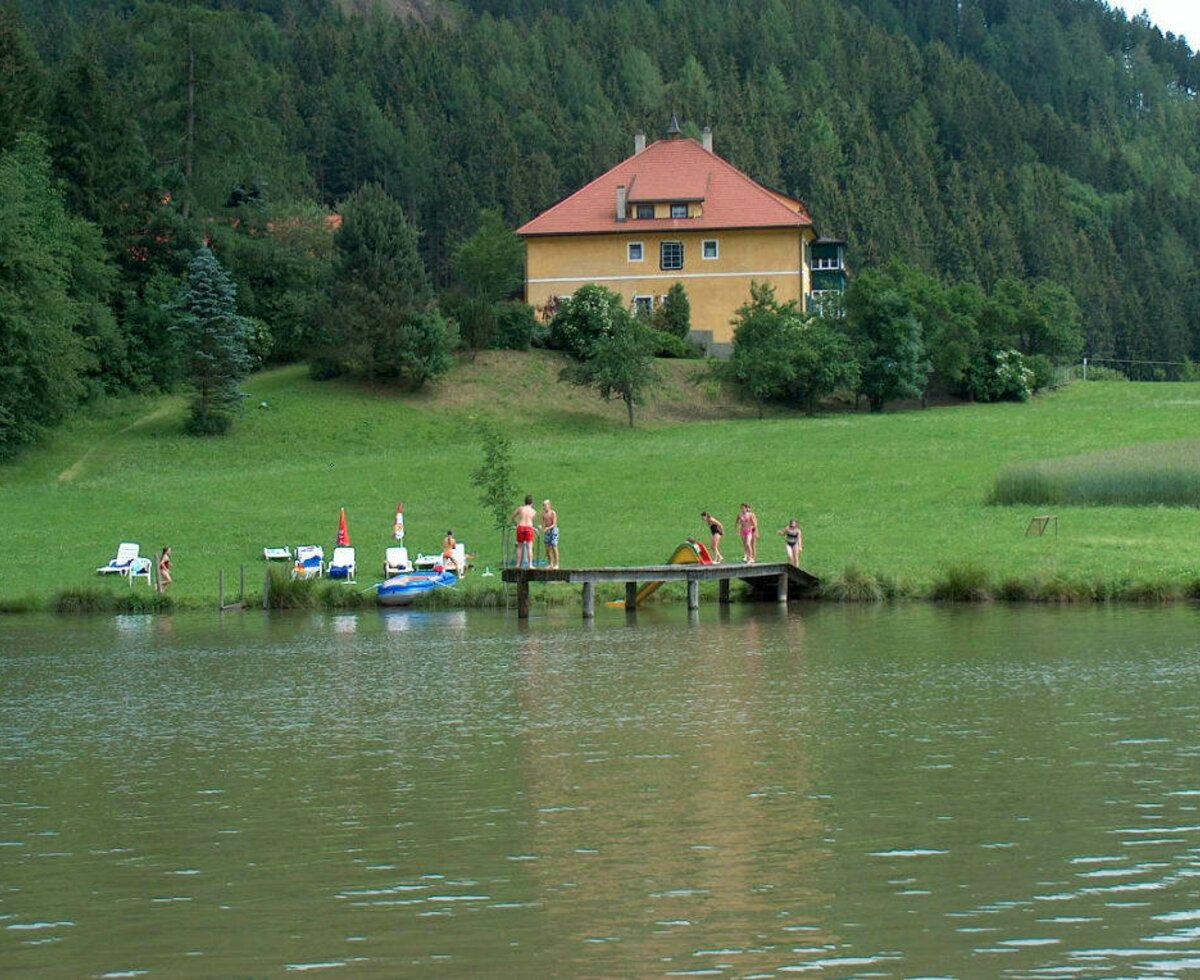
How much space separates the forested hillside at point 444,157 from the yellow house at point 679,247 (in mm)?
12126

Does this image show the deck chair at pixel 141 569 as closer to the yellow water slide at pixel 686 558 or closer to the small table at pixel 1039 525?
the yellow water slide at pixel 686 558

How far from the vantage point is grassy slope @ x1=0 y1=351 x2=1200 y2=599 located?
44.7 metres

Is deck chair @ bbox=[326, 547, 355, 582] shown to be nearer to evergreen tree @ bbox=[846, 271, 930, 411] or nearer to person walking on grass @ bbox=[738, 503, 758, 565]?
person walking on grass @ bbox=[738, 503, 758, 565]

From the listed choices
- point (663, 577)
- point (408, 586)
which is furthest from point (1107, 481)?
point (408, 586)

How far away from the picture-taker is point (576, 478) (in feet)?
190

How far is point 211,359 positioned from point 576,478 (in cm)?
1687

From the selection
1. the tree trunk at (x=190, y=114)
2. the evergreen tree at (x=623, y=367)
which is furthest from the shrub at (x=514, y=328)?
the tree trunk at (x=190, y=114)

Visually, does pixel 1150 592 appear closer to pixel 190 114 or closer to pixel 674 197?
pixel 674 197

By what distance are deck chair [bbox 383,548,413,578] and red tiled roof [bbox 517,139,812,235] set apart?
46.9 meters

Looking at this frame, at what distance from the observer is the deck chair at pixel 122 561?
44.5 meters

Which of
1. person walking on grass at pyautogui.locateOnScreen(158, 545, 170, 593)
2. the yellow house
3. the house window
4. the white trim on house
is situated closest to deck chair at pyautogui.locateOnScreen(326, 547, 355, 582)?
person walking on grass at pyautogui.locateOnScreen(158, 545, 170, 593)

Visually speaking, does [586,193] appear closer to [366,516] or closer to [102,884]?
[366,516]

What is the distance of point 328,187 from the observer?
5733 inches

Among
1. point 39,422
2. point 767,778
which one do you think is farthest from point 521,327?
point 767,778
